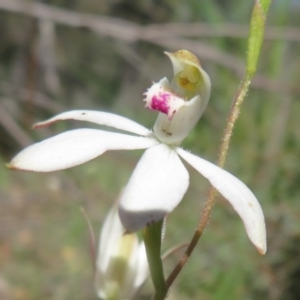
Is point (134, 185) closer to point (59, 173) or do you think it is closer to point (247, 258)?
point (247, 258)

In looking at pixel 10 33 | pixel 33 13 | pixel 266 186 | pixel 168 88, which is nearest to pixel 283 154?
pixel 266 186

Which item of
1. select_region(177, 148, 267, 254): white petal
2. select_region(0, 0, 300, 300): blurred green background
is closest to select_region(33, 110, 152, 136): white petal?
select_region(177, 148, 267, 254): white petal

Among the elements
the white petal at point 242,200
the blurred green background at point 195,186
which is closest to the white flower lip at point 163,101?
the white petal at point 242,200

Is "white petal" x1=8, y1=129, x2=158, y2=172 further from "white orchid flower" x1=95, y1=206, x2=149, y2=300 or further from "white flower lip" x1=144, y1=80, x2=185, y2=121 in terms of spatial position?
"white orchid flower" x1=95, y1=206, x2=149, y2=300

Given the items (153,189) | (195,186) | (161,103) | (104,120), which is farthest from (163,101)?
(195,186)

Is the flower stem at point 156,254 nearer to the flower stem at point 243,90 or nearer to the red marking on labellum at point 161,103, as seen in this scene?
the flower stem at point 243,90

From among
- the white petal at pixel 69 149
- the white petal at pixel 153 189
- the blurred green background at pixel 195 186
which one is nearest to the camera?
the white petal at pixel 153 189
